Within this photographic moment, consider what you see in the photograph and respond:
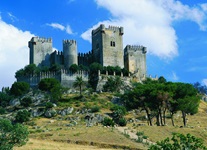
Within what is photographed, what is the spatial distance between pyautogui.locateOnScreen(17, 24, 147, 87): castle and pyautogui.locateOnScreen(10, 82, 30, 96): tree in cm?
1001

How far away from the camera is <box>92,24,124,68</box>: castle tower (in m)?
103

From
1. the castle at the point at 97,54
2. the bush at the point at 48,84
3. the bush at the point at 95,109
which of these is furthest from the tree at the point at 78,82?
the bush at the point at 95,109

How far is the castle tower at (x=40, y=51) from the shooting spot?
103125 millimetres

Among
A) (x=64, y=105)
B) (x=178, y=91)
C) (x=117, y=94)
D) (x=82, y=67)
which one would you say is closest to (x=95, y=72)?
(x=82, y=67)

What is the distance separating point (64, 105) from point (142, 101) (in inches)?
865

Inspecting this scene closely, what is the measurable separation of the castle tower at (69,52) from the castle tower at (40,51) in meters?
4.06

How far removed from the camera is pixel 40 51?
341 feet

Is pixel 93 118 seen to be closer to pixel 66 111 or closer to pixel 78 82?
pixel 66 111

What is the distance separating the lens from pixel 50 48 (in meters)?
105

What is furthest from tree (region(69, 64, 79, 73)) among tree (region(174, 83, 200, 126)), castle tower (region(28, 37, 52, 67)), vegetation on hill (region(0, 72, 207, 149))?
tree (region(174, 83, 200, 126))

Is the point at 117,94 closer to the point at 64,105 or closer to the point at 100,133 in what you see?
the point at 64,105

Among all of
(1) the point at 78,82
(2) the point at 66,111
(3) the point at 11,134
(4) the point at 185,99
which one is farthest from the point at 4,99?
(3) the point at 11,134

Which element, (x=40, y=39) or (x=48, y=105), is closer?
(x=48, y=105)

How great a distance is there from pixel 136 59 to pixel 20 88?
29.1 meters
